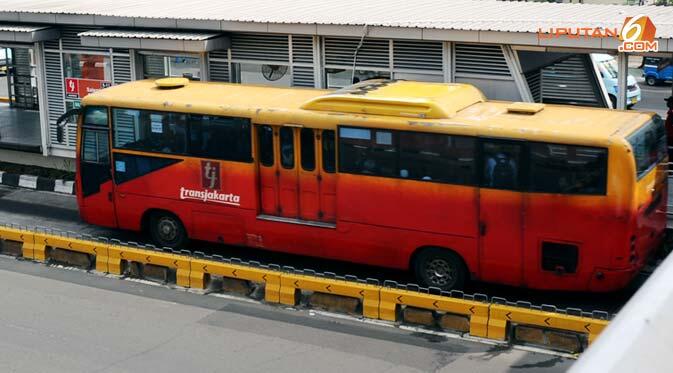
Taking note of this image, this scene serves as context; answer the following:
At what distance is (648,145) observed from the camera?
40.8ft

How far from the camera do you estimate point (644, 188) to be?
1198 cm

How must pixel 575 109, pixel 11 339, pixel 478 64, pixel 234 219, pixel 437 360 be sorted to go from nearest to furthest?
pixel 437 360 → pixel 11 339 → pixel 575 109 → pixel 234 219 → pixel 478 64

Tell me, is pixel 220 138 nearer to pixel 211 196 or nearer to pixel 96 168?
pixel 211 196

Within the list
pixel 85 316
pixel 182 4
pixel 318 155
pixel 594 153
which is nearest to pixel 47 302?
pixel 85 316

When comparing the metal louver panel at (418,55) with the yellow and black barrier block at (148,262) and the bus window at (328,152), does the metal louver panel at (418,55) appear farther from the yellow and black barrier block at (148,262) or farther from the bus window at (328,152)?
the yellow and black barrier block at (148,262)

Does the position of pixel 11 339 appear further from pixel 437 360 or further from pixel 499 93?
pixel 499 93

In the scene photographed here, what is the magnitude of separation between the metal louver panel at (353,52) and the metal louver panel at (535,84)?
2596 mm

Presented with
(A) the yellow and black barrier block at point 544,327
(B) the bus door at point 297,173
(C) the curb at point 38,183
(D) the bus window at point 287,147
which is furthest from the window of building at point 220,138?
(C) the curb at point 38,183

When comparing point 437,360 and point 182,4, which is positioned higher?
point 182,4

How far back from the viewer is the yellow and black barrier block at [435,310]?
1159cm

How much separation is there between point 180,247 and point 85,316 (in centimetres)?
320

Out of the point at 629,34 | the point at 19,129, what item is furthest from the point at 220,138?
the point at 19,129

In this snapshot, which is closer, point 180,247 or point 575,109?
point 575,109

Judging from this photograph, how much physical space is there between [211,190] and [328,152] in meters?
2.28
